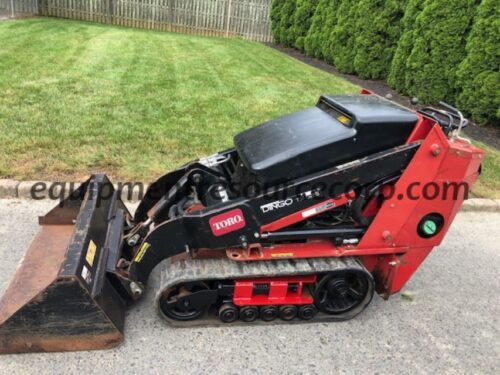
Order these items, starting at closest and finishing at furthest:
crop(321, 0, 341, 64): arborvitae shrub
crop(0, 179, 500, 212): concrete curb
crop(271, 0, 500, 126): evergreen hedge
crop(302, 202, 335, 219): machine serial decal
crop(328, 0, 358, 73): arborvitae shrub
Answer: crop(302, 202, 335, 219): machine serial decal
crop(0, 179, 500, 212): concrete curb
crop(271, 0, 500, 126): evergreen hedge
crop(328, 0, 358, 73): arborvitae shrub
crop(321, 0, 341, 64): arborvitae shrub

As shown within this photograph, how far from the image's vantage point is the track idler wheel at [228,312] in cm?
302

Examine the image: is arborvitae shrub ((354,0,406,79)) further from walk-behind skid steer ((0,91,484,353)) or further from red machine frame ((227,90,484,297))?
red machine frame ((227,90,484,297))

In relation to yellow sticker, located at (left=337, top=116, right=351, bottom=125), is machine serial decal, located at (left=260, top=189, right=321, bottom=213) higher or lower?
lower

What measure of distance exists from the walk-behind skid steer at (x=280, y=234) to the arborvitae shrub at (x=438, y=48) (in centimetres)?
581

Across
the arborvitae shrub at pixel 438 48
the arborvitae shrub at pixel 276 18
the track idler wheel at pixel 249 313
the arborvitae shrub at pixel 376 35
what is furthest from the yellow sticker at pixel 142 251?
the arborvitae shrub at pixel 276 18

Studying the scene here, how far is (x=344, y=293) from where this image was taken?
3154 millimetres

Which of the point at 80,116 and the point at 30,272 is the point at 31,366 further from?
the point at 80,116

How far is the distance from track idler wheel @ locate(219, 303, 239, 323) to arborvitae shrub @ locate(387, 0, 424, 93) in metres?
7.84

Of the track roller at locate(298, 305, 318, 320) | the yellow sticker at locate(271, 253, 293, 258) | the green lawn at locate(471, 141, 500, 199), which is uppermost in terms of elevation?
the yellow sticker at locate(271, 253, 293, 258)

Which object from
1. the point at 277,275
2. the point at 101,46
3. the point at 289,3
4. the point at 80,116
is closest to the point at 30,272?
the point at 277,275

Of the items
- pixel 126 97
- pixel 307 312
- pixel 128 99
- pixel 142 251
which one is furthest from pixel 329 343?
pixel 126 97

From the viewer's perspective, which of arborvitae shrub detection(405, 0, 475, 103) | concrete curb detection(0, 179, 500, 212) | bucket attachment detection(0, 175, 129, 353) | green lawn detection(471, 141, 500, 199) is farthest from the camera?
arborvitae shrub detection(405, 0, 475, 103)

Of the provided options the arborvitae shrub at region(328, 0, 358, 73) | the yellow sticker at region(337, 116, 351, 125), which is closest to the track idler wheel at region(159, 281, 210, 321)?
the yellow sticker at region(337, 116, 351, 125)

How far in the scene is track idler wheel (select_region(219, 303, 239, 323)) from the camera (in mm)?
3021
